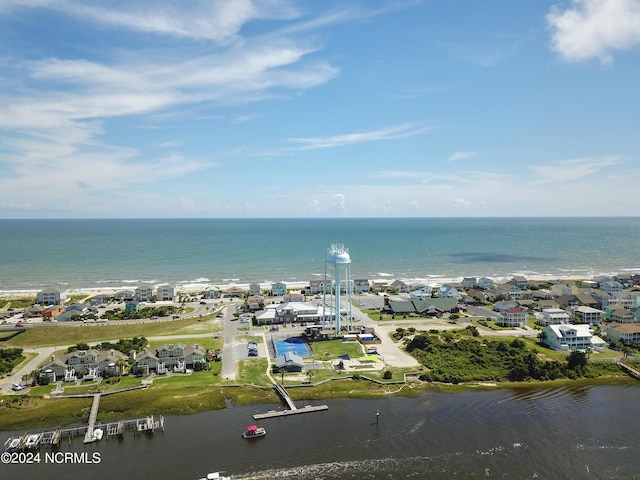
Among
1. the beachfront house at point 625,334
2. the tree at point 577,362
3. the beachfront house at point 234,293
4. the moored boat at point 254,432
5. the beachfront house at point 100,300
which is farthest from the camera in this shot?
the beachfront house at point 234,293

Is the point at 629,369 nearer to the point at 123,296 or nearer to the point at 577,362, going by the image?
the point at 577,362

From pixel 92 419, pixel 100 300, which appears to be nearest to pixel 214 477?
pixel 92 419

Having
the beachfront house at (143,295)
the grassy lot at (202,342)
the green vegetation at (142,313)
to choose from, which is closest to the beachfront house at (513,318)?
the grassy lot at (202,342)

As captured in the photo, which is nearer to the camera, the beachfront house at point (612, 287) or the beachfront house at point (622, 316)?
the beachfront house at point (622, 316)

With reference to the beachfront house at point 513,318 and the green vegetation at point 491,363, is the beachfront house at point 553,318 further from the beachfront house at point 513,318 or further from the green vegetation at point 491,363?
the green vegetation at point 491,363

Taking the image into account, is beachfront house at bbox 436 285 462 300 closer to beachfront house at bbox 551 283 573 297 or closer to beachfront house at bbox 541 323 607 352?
beachfront house at bbox 551 283 573 297

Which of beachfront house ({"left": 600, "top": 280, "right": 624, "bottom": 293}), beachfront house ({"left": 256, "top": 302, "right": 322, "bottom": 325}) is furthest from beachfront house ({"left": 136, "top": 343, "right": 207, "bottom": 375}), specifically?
beachfront house ({"left": 600, "top": 280, "right": 624, "bottom": 293})

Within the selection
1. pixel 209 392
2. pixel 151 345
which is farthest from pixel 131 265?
pixel 209 392
